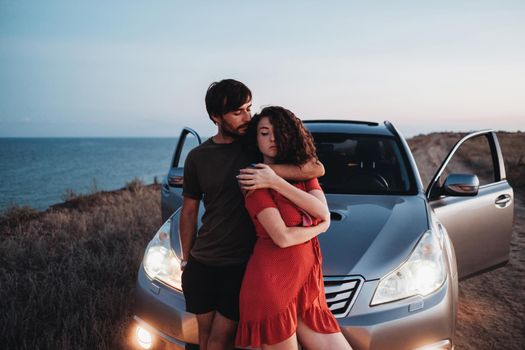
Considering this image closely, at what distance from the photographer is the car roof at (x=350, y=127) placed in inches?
153

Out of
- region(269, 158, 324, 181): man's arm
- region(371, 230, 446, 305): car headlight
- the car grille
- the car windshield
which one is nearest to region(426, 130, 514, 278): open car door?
the car windshield

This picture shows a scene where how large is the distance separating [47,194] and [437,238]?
21817 millimetres

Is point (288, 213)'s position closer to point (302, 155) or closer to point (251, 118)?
point (302, 155)

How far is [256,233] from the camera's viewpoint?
1.88m

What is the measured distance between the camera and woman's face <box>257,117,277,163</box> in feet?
5.76

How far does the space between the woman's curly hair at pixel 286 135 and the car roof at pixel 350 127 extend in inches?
85.4

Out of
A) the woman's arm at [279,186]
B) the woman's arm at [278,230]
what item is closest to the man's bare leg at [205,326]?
the woman's arm at [278,230]

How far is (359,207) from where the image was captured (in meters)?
2.98

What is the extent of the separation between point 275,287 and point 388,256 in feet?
3.10

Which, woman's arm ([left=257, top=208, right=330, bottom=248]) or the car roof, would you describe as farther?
the car roof

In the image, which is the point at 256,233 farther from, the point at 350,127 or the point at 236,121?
the point at 350,127

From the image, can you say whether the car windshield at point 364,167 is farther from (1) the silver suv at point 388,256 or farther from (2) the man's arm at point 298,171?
(2) the man's arm at point 298,171

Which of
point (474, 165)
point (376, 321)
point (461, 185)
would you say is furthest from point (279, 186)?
point (474, 165)

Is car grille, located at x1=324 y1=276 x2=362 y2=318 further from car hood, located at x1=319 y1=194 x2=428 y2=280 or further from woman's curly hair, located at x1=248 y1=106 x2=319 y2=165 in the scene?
woman's curly hair, located at x1=248 y1=106 x2=319 y2=165
